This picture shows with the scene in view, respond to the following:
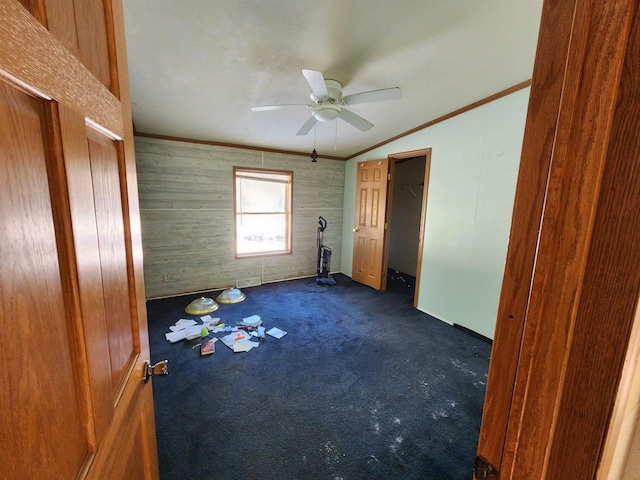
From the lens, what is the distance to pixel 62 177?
44 centimetres

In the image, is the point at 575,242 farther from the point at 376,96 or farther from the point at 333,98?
the point at 333,98

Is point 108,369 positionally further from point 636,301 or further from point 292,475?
point 292,475

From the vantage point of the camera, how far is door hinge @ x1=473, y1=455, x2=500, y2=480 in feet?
1.84

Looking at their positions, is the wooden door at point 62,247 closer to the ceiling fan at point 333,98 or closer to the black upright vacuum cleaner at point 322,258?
the ceiling fan at point 333,98

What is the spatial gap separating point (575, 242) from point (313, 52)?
6.98 feet

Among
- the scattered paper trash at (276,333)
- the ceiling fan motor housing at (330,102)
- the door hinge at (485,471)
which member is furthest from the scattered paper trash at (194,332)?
the door hinge at (485,471)

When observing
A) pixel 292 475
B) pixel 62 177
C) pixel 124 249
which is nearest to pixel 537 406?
pixel 62 177

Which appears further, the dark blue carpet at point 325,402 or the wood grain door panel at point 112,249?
the dark blue carpet at point 325,402

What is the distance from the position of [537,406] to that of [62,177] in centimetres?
91

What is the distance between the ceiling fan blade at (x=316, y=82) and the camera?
5.70ft

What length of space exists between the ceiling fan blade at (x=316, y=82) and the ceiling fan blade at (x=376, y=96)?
0.22 metres

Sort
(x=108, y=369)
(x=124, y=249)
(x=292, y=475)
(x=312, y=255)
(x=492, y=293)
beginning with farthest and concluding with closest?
(x=312, y=255), (x=492, y=293), (x=292, y=475), (x=124, y=249), (x=108, y=369)

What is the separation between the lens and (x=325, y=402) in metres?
1.99

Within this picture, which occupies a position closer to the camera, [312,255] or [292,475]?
[292,475]
